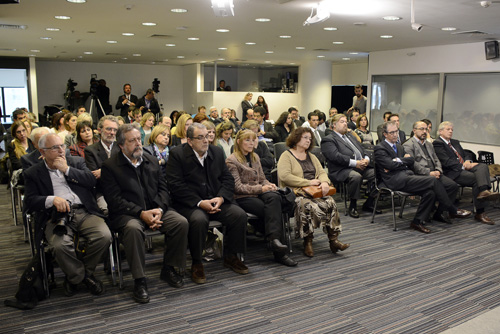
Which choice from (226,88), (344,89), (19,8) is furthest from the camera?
(344,89)

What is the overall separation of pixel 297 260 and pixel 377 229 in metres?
1.65

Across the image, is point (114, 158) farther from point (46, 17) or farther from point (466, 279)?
point (46, 17)

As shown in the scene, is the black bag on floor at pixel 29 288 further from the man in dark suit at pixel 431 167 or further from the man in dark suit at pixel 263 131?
the man in dark suit at pixel 431 167

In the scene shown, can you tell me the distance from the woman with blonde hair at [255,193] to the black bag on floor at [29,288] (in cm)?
196

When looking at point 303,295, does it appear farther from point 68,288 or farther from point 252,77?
point 252,77

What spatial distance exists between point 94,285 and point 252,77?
14.2 meters

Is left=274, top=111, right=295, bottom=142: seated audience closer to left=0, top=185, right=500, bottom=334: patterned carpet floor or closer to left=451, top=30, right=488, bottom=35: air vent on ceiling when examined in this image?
left=0, top=185, right=500, bottom=334: patterned carpet floor

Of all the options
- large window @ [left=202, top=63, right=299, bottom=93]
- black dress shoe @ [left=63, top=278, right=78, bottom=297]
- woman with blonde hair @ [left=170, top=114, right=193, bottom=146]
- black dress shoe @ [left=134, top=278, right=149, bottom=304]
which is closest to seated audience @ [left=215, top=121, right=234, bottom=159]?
woman with blonde hair @ [left=170, top=114, right=193, bottom=146]

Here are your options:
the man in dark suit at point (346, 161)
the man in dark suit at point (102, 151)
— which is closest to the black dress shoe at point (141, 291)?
the man in dark suit at point (102, 151)

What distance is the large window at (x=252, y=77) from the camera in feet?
55.3

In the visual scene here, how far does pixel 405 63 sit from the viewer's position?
1057 cm

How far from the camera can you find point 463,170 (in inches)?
258

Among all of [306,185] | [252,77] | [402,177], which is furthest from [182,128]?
[252,77]

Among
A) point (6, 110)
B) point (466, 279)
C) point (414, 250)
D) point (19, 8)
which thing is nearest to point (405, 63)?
point (414, 250)
